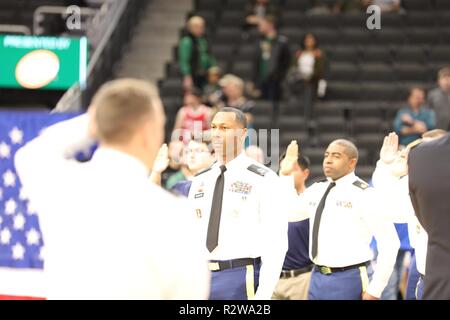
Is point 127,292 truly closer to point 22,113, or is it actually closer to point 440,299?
point 440,299

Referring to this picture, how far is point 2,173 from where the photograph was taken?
436 inches

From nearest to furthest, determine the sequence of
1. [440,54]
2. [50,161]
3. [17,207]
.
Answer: [50,161], [17,207], [440,54]

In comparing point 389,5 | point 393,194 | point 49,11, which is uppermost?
point 389,5

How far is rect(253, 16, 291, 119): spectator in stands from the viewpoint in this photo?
1581cm

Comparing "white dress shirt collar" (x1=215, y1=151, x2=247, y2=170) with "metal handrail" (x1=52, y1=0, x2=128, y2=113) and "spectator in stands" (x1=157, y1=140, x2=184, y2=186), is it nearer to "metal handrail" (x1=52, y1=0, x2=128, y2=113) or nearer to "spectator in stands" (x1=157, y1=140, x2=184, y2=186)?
"spectator in stands" (x1=157, y1=140, x2=184, y2=186)

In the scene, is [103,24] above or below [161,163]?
above

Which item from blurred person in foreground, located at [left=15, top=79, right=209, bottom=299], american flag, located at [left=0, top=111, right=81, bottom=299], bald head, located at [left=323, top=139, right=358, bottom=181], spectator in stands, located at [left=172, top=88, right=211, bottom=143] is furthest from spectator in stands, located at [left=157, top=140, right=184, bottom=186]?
blurred person in foreground, located at [left=15, top=79, right=209, bottom=299]

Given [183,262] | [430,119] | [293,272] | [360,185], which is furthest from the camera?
[430,119]

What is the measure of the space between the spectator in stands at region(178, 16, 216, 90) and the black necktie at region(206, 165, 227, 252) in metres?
8.65

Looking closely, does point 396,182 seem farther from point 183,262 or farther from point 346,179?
point 183,262

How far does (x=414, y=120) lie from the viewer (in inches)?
558

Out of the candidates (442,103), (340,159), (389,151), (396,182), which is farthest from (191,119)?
(396,182)

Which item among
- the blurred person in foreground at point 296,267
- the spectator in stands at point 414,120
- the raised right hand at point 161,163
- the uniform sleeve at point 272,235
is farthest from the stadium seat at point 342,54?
the uniform sleeve at point 272,235

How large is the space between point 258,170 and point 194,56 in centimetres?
913
